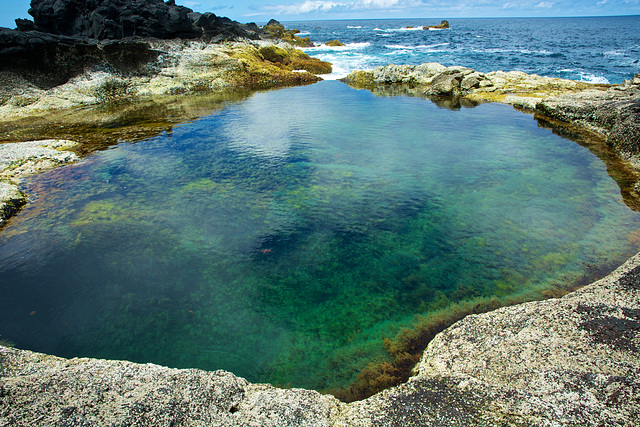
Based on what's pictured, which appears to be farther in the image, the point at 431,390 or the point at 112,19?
the point at 112,19

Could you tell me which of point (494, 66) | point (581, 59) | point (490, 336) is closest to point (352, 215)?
point (490, 336)

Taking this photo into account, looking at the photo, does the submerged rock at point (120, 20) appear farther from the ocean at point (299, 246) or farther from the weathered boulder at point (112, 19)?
the ocean at point (299, 246)

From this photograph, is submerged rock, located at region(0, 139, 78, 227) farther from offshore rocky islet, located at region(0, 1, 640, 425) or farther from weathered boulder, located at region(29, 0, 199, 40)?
weathered boulder, located at region(29, 0, 199, 40)

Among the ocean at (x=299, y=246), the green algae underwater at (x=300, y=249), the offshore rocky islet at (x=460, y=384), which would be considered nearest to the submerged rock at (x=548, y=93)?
the ocean at (x=299, y=246)

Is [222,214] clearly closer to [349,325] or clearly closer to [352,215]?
[352,215]

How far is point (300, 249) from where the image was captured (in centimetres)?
949

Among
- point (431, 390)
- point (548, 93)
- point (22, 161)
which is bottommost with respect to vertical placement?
point (431, 390)

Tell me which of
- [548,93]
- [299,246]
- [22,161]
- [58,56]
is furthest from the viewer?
[58,56]

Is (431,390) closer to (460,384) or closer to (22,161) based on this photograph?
(460,384)

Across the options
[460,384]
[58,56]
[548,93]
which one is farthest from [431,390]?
[58,56]

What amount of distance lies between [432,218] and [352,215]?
8.66 ft

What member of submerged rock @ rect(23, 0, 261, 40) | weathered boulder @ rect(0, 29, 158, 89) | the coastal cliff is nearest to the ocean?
the coastal cliff

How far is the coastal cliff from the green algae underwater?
4.43 feet

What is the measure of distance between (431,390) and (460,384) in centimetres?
45
